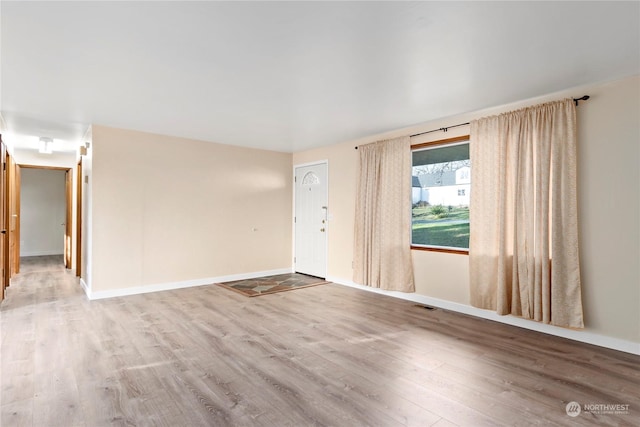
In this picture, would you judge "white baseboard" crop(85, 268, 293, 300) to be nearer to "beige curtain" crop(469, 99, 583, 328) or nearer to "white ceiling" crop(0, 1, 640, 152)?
"white ceiling" crop(0, 1, 640, 152)

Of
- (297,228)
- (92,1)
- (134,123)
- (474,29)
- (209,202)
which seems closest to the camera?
(92,1)

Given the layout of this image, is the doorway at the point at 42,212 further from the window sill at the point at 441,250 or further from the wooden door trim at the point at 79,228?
the window sill at the point at 441,250

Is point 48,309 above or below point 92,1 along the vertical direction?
below

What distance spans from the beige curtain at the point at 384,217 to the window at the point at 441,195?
0.15 meters

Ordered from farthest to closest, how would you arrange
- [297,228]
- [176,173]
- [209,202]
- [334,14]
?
[297,228], [209,202], [176,173], [334,14]

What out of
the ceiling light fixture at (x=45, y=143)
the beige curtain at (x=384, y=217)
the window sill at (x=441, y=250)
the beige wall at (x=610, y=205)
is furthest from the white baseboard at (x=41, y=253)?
the beige wall at (x=610, y=205)

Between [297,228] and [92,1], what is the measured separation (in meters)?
5.14

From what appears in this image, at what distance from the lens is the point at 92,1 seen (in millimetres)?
1936

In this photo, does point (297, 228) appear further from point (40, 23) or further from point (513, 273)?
point (40, 23)

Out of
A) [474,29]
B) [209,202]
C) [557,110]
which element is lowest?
[209,202]

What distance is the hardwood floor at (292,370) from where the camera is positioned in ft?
6.73

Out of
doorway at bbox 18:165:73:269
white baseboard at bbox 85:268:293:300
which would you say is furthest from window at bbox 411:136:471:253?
doorway at bbox 18:165:73:269

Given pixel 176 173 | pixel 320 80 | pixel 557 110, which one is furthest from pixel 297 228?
pixel 557 110

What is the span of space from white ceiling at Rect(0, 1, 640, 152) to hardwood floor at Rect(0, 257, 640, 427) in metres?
2.49
